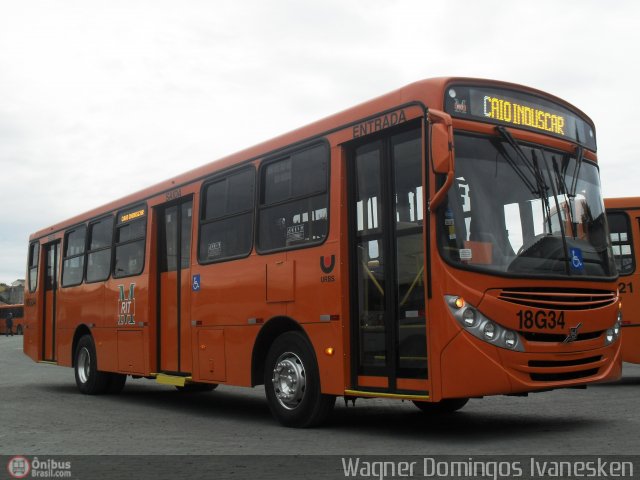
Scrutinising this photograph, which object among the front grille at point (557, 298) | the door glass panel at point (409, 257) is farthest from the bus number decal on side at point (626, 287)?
the door glass panel at point (409, 257)

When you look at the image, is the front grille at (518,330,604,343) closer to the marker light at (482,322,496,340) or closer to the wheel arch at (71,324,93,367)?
the marker light at (482,322,496,340)

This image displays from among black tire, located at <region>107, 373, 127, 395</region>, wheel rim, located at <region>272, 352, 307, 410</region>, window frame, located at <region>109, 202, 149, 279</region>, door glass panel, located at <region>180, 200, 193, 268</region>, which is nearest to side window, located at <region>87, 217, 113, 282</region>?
window frame, located at <region>109, 202, 149, 279</region>

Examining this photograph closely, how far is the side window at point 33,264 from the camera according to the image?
17803 mm

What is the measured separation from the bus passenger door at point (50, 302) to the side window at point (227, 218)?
6.76 metres

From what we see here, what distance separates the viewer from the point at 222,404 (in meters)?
12.8

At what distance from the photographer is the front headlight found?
23.6ft

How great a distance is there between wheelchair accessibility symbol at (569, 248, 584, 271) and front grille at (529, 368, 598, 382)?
1015 millimetres

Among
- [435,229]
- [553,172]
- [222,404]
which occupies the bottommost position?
[222,404]

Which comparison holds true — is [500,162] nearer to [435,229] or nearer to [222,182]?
[435,229]

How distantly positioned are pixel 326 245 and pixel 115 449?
118 inches

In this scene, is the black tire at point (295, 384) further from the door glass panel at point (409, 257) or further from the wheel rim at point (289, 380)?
the door glass panel at point (409, 257)

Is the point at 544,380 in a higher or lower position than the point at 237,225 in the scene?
lower
